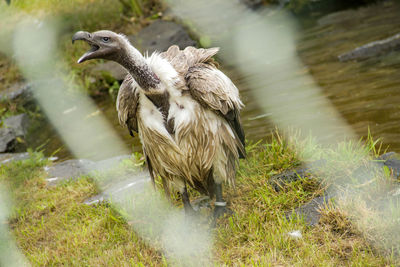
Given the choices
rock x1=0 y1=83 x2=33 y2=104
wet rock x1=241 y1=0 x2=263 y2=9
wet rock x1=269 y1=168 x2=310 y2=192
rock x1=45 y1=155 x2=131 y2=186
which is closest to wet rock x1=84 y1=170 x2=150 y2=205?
rock x1=45 y1=155 x2=131 y2=186

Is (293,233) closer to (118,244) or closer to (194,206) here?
(194,206)

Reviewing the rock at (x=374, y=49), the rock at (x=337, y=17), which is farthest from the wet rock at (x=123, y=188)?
the rock at (x=337, y=17)

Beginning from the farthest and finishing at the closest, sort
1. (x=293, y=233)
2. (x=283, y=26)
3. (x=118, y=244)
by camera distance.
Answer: (x=283, y=26)
(x=118, y=244)
(x=293, y=233)

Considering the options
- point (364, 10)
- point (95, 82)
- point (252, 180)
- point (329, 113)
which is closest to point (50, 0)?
point (95, 82)

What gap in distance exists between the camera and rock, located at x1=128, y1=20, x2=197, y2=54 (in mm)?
8859

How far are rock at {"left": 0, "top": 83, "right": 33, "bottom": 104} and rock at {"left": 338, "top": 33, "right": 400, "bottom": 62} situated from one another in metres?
5.97

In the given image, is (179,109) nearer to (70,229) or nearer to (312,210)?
(312,210)

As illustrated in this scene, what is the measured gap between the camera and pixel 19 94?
8.54m

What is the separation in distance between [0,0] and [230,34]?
5.37 meters

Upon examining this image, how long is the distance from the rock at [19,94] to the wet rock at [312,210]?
6987mm

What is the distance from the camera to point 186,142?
9.64ft

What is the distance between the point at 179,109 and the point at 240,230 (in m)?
0.95

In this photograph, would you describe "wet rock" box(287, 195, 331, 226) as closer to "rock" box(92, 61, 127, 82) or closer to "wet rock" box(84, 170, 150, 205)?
"wet rock" box(84, 170, 150, 205)

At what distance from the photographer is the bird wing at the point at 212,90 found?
276 centimetres
